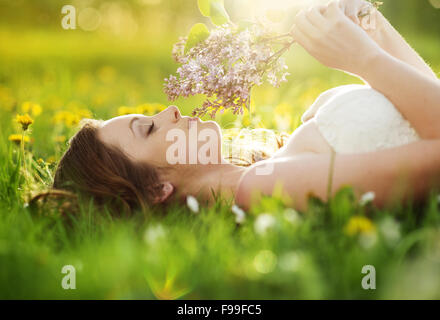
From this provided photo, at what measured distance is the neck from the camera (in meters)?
2.21

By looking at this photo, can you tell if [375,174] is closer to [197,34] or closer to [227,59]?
[227,59]

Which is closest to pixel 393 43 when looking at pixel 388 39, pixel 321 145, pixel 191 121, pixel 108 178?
pixel 388 39

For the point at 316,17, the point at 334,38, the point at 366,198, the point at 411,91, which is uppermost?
the point at 316,17

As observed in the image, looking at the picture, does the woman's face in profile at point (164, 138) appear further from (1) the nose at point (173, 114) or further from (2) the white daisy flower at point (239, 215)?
(2) the white daisy flower at point (239, 215)

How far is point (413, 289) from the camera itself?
1.24m

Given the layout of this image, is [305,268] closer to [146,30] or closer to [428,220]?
[428,220]

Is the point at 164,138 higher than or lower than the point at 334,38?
lower

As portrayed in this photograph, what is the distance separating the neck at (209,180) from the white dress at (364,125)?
526mm

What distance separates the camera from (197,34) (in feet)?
7.43

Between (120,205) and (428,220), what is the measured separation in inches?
53.3

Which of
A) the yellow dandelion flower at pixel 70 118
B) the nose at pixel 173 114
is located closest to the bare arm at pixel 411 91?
the nose at pixel 173 114

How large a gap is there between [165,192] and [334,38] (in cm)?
108

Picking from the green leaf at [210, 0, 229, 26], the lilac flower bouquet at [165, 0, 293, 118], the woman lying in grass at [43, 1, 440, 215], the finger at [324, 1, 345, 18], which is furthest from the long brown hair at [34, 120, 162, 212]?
the finger at [324, 1, 345, 18]

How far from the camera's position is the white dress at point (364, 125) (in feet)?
6.12
